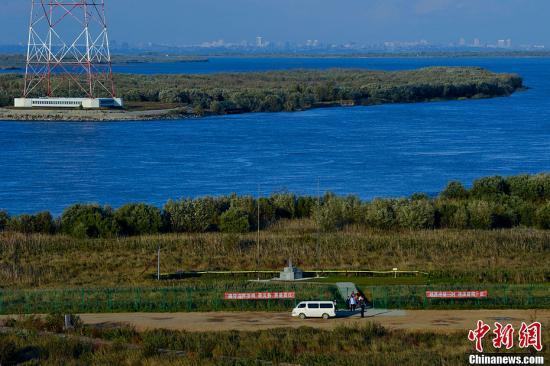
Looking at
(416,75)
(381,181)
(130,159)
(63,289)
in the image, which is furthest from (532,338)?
(416,75)

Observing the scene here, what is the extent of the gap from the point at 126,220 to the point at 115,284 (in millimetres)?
4193

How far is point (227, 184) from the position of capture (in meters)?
25.9

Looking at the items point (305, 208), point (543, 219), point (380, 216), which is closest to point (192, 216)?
point (305, 208)

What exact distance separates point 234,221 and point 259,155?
12.7 meters

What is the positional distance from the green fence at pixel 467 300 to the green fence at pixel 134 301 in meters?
0.66

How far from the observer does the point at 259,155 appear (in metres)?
31.5

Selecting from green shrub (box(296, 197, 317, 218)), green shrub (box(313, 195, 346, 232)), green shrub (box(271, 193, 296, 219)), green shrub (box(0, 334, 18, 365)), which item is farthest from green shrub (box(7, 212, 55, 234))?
green shrub (box(0, 334, 18, 365))

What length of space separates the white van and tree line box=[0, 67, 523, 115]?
115ft

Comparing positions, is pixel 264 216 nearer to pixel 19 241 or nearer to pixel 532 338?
pixel 19 241

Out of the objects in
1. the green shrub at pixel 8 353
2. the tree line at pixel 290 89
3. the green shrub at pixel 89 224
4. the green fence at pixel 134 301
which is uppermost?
the green shrub at pixel 8 353

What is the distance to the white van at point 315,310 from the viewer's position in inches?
479
